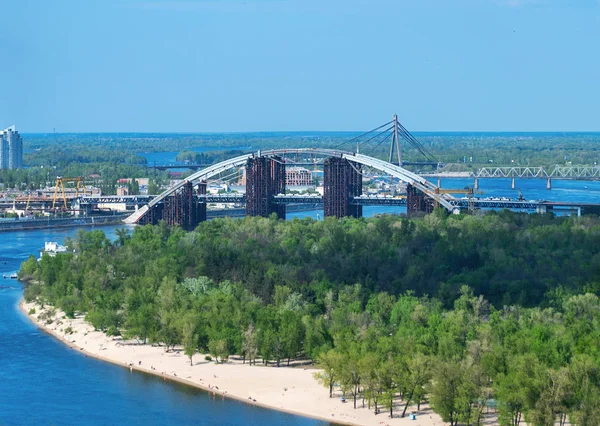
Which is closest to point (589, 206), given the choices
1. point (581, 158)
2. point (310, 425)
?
point (310, 425)

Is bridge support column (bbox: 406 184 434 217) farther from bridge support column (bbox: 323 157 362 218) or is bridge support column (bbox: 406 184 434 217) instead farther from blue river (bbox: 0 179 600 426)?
blue river (bbox: 0 179 600 426)

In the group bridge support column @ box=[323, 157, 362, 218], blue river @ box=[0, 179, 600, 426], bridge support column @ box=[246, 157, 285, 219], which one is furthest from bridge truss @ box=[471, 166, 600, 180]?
blue river @ box=[0, 179, 600, 426]

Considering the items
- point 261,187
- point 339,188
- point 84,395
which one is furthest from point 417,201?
point 84,395

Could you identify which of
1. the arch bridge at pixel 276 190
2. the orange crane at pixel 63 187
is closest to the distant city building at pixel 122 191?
the orange crane at pixel 63 187

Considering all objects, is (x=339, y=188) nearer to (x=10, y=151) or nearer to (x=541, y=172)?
(x=541, y=172)

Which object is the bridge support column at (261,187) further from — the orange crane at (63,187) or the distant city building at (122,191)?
the distant city building at (122,191)
